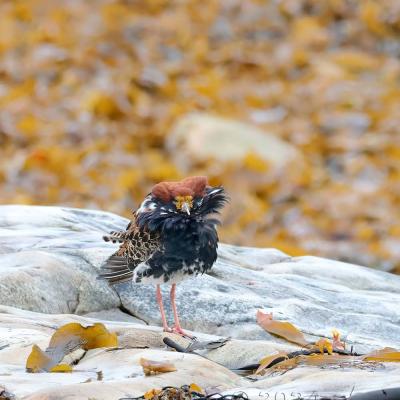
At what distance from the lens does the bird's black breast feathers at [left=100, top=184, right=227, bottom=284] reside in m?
5.58

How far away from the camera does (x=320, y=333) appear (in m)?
5.72

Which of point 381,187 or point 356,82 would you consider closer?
point 381,187

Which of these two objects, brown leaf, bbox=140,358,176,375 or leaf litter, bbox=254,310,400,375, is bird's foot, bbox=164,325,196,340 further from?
brown leaf, bbox=140,358,176,375

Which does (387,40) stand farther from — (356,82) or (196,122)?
(196,122)

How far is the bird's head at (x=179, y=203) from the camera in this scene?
5590 mm

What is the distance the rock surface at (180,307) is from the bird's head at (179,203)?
0.52 metres

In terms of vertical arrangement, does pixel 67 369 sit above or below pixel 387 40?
below

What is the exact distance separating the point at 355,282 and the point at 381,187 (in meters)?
2.97

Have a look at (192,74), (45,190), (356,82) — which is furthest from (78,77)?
(356,82)

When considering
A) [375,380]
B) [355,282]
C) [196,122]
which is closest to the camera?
[375,380]

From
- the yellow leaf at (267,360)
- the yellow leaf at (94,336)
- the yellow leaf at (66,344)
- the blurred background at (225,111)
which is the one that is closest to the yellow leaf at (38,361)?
the yellow leaf at (66,344)

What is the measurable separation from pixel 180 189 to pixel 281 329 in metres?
0.81

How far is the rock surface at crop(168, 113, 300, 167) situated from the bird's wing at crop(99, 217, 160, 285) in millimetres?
4002

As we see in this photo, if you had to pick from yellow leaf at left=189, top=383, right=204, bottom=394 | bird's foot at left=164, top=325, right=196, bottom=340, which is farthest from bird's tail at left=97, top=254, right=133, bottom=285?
yellow leaf at left=189, top=383, right=204, bottom=394
